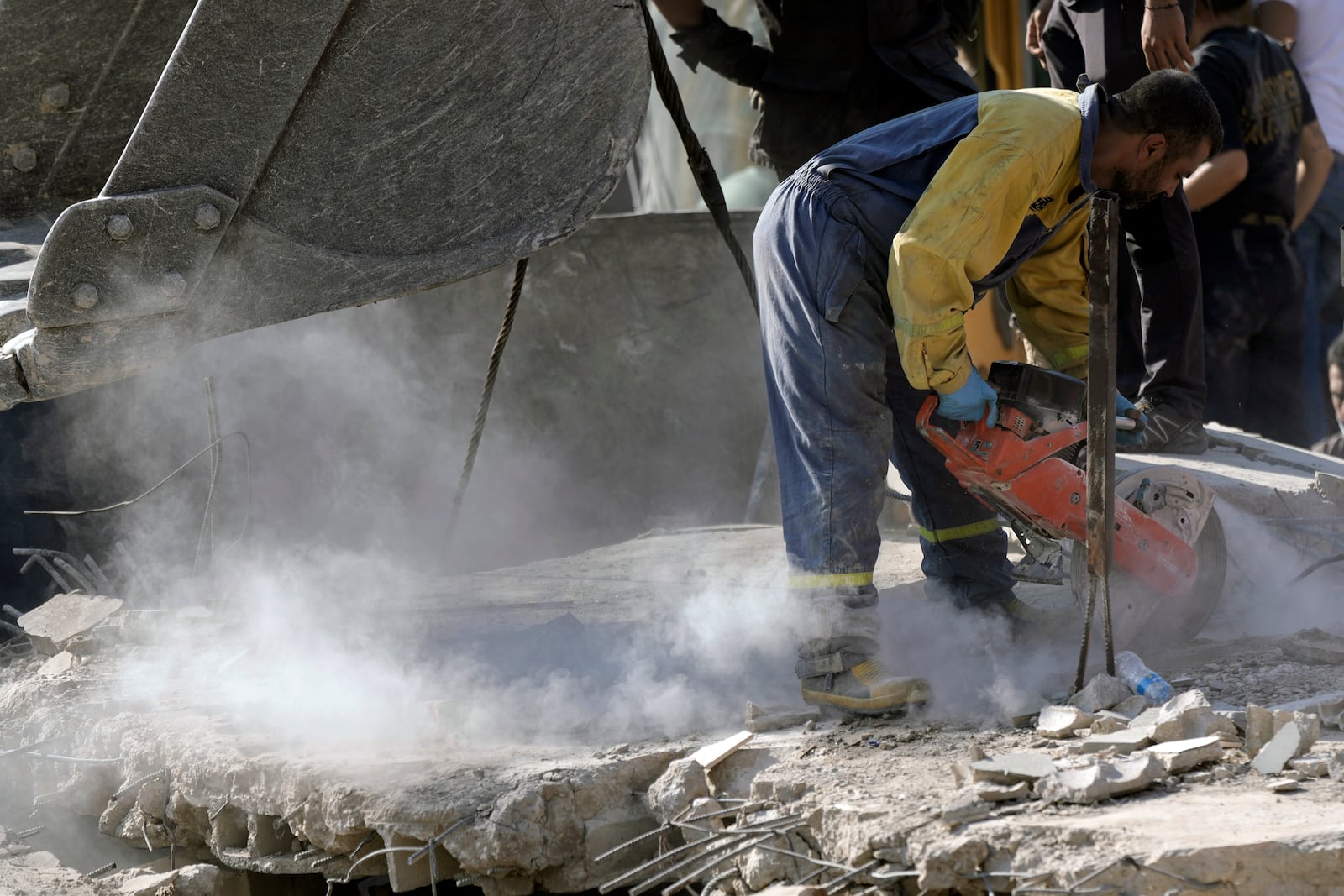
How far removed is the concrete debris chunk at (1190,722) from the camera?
238 cm

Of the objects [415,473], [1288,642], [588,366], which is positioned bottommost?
[1288,642]

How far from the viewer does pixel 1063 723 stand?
2.57 meters

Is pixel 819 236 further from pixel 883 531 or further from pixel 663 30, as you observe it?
pixel 663 30

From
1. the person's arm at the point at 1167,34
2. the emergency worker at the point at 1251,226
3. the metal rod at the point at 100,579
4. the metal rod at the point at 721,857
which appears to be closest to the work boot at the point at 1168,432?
the emergency worker at the point at 1251,226

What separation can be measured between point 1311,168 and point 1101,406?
3.50m

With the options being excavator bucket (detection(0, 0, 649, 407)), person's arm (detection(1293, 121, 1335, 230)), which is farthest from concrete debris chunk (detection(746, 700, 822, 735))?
person's arm (detection(1293, 121, 1335, 230))

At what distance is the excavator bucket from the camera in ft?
7.68

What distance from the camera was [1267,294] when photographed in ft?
16.6

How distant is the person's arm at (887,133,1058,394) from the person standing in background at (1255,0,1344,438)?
3.05m

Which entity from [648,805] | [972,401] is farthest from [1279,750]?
[648,805]

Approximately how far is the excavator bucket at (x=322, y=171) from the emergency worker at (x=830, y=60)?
2.16 m

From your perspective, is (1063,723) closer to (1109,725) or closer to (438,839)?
(1109,725)

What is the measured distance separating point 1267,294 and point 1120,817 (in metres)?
3.60

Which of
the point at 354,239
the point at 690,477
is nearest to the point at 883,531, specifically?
the point at 690,477
